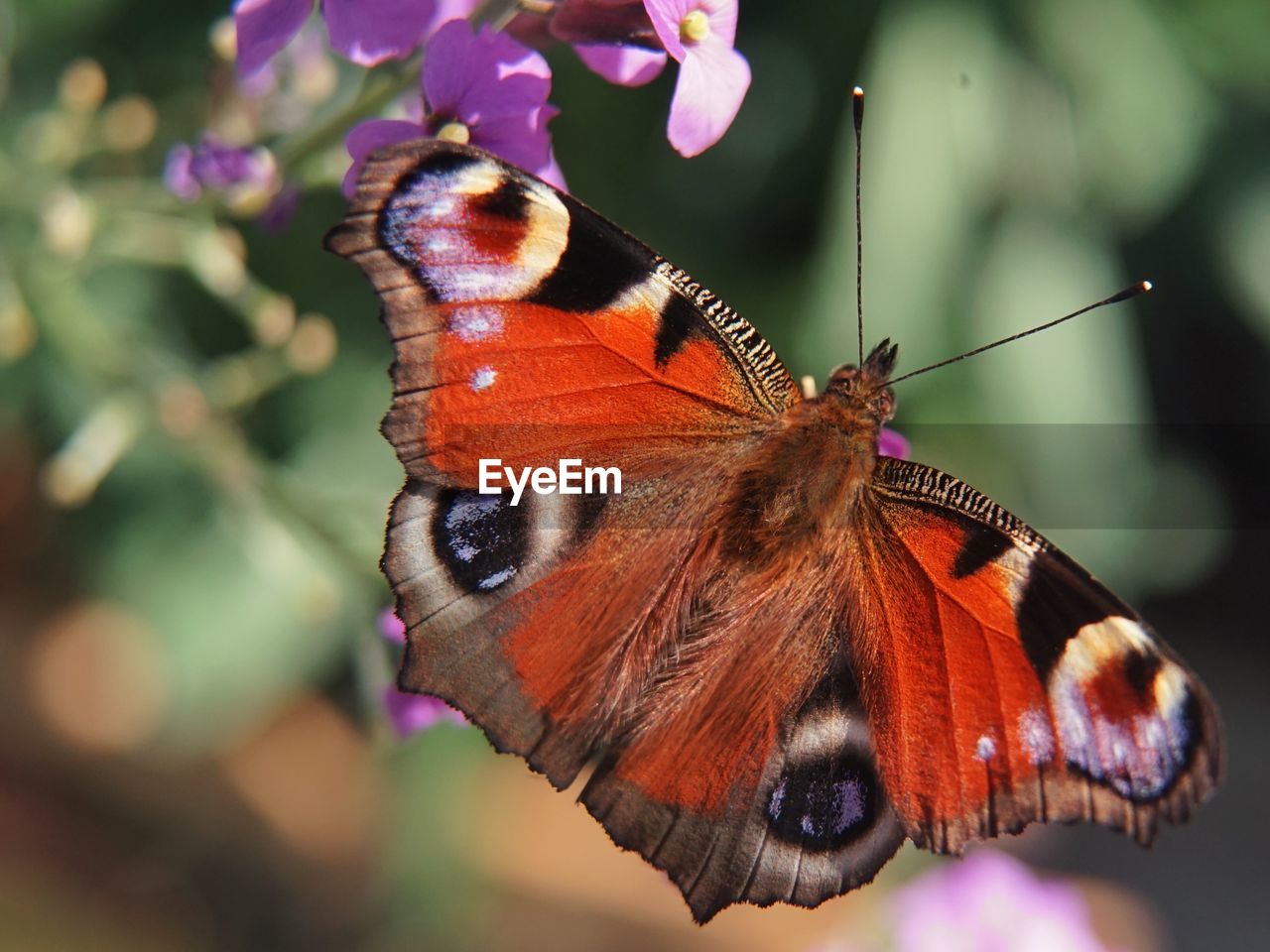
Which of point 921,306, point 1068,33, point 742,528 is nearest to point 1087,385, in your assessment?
point 921,306

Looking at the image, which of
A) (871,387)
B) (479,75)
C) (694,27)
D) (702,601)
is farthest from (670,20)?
(702,601)

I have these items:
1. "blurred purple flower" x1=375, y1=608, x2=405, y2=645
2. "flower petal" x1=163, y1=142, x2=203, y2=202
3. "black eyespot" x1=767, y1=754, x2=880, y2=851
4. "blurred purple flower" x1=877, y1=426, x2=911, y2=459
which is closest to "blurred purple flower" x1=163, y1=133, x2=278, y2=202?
"flower petal" x1=163, y1=142, x2=203, y2=202

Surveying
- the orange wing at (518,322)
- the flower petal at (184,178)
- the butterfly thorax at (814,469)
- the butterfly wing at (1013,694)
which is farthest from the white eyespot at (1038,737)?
the flower petal at (184,178)

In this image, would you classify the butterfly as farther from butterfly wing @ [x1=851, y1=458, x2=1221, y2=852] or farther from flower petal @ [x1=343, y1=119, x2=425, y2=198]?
flower petal @ [x1=343, y1=119, x2=425, y2=198]

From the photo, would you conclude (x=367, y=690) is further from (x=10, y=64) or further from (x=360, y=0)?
(x=10, y=64)

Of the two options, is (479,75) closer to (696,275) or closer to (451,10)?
(451,10)

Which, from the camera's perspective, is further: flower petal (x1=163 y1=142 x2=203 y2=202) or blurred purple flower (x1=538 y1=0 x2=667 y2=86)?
flower petal (x1=163 y1=142 x2=203 y2=202)
